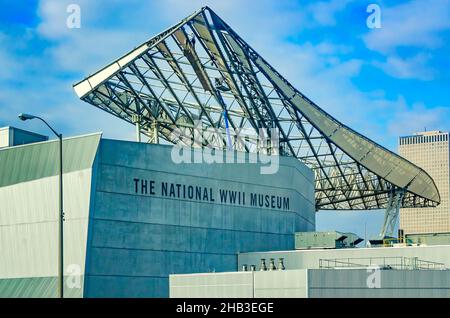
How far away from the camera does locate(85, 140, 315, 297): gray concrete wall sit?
68250 mm

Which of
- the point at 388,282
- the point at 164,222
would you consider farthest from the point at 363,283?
the point at 164,222

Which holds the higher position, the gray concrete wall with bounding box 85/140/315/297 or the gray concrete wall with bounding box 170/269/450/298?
the gray concrete wall with bounding box 85/140/315/297

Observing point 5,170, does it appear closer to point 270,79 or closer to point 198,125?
point 198,125

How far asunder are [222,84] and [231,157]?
10.0 m

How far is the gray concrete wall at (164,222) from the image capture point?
6825 centimetres

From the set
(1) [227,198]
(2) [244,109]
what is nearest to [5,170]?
(1) [227,198]

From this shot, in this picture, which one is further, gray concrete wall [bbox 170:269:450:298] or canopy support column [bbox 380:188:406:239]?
canopy support column [bbox 380:188:406:239]

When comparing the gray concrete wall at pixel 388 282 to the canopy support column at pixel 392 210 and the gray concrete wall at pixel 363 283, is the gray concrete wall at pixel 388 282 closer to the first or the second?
the gray concrete wall at pixel 363 283

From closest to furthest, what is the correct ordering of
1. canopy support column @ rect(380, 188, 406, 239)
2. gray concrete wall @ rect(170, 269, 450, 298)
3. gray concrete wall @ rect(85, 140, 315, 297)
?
gray concrete wall @ rect(170, 269, 450, 298), gray concrete wall @ rect(85, 140, 315, 297), canopy support column @ rect(380, 188, 406, 239)

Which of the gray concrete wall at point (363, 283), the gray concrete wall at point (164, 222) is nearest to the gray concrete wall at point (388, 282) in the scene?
the gray concrete wall at point (363, 283)

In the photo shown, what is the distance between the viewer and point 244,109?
86.8 meters

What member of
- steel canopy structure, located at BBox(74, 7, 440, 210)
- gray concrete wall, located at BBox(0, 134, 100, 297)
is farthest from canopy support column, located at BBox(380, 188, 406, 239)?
gray concrete wall, located at BBox(0, 134, 100, 297)

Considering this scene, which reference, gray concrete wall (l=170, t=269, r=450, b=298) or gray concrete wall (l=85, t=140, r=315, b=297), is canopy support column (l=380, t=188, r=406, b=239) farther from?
gray concrete wall (l=170, t=269, r=450, b=298)

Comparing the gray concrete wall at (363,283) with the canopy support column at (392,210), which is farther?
the canopy support column at (392,210)
